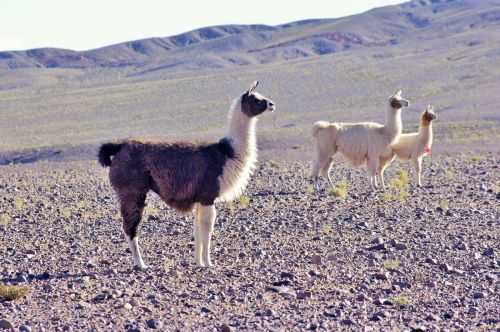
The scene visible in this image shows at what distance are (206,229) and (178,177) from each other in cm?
64

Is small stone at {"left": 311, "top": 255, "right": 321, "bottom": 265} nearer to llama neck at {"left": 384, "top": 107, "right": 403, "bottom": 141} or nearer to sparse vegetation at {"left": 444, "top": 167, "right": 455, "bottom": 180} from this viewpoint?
llama neck at {"left": 384, "top": 107, "right": 403, "bottom": 141}

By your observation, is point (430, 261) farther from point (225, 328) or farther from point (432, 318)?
point (225, 328)

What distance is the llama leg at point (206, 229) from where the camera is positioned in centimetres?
1005

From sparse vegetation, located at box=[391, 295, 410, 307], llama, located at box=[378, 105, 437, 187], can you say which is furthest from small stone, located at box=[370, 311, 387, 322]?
llama, located at box=[378, 105, 437, 187]

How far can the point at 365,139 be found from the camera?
58.3 ft

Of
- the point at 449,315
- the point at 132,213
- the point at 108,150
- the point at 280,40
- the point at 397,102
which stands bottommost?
the point at 449,315

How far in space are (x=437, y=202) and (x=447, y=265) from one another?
546 cm

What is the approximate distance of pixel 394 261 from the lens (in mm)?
10023

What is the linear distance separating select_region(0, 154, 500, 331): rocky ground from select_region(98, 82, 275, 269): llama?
1.50 ft

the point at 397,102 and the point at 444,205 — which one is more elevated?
the point at 397,102

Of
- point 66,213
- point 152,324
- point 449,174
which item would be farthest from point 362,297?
point 449,174

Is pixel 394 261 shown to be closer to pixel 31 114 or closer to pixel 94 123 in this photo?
pixel 94 123

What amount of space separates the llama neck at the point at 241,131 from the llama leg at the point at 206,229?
2.60ft

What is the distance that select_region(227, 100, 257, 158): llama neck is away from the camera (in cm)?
1045
